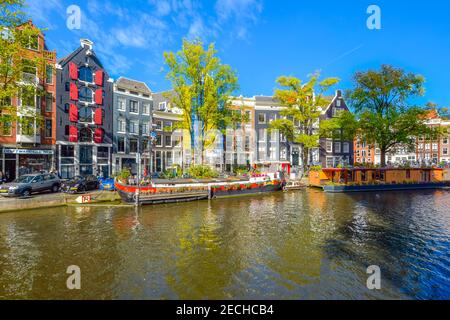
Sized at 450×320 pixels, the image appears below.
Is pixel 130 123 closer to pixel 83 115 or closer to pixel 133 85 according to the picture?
pixel 83 115

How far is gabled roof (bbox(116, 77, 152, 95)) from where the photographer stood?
40.7m

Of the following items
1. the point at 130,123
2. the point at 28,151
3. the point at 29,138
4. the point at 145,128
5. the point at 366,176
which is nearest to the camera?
the point at 29,138

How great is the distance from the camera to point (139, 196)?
20938 mm

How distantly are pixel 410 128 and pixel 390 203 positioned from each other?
818 inches

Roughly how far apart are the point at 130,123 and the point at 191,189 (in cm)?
2278

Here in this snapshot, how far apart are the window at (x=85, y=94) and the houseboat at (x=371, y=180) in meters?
34.3

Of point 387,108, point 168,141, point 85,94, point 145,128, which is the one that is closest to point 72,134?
point 85,94

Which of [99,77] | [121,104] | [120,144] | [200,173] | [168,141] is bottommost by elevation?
[200,173]

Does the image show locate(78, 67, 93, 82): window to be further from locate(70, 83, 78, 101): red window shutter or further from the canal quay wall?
the canal quay wall

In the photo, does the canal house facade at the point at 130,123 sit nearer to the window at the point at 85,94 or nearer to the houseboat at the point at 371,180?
the window at the point at 85,94

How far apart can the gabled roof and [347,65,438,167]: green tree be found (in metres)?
35.4

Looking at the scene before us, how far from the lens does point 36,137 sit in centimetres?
3023

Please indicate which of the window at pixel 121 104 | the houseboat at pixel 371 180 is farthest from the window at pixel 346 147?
the window at pixel 121 104
